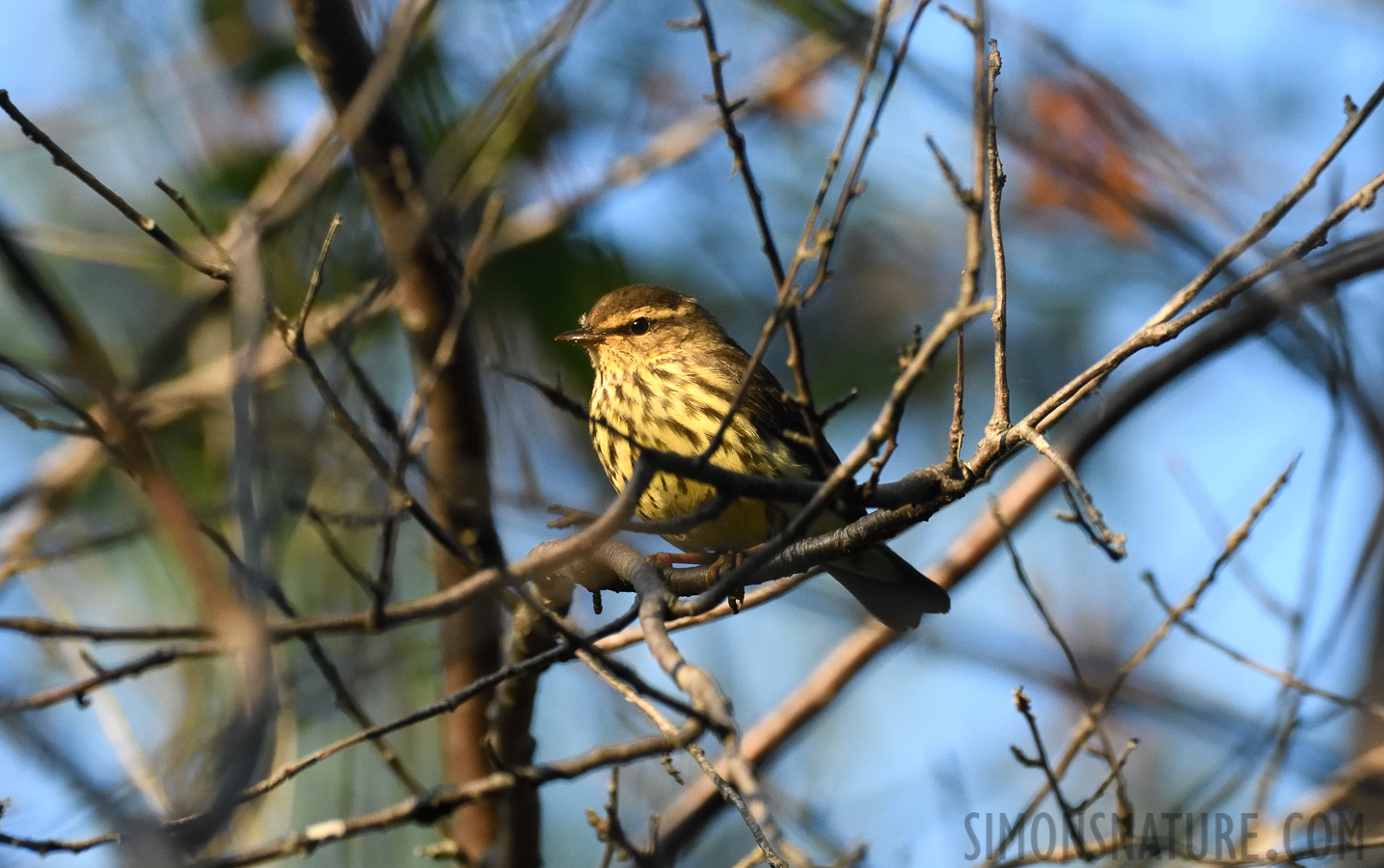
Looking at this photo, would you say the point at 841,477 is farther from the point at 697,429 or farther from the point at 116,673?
the point at 697,429

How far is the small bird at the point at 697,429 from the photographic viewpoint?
4988 mm

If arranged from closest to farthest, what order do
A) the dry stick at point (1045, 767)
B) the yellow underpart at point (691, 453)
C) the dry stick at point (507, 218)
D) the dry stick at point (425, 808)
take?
the dry stick at point (425, 808) < the dry stick at point (1045, 767) < the yellow underpart at point (691, 453) < the dry stick at point (507, 218)

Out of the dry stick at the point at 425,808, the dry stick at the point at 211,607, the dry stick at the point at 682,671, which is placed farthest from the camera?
the dry stick at the point at 425,808

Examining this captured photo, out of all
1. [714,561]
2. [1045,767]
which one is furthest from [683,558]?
[1045,767]

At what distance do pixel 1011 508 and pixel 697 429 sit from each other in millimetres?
1533

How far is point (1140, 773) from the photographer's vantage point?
908cm

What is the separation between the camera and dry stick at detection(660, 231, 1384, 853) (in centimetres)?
442

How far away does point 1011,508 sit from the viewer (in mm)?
5605

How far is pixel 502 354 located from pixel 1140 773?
686 centimetres

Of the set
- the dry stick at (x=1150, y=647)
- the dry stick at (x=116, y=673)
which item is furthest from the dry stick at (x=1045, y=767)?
the dry stick at (x=116, y=673)

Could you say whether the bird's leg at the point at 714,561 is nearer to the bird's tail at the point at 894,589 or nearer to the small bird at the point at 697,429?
the small bird at the point at 697,429

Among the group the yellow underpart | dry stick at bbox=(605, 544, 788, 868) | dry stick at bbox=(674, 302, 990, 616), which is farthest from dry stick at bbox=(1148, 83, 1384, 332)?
the yellow underpart

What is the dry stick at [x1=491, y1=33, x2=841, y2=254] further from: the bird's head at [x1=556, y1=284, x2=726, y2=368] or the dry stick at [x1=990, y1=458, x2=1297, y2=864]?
the dry stick at [x1=990, y1=458, x2=1297, y2=864]

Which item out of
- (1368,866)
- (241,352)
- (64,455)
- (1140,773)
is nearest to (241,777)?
(241,352)
